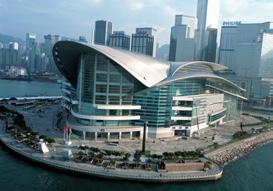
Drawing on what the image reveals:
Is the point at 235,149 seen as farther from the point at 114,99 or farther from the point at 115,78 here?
the point at 115,78

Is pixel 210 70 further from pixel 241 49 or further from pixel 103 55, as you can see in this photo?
pixel 241 49

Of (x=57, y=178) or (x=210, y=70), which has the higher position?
(x=210, y=70)

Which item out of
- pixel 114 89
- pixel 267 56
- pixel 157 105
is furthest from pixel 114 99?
pixel 267 56

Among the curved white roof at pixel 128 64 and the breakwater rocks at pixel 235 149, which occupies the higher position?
the curved white roof at pixel 128 64

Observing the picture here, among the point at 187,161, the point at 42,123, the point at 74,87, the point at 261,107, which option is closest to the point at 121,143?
the point at 187,161

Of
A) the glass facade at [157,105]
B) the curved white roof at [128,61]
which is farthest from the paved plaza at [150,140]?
the curved white roof at [128,61]

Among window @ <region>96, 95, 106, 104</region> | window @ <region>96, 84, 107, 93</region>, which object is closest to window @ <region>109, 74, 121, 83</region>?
window @ <region>96, 84, 107, 93</region>

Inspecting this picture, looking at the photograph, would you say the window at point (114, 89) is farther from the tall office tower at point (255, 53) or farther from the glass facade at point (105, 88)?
the tall office tower at point (255, 53)

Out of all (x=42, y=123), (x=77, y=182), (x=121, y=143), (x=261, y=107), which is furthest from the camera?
(x=261, y=107)
